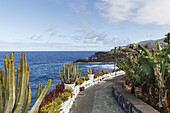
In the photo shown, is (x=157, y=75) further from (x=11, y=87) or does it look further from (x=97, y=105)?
(x=11, y=87)

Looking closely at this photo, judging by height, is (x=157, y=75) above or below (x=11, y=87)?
below

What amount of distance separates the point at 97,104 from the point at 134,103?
10.3 ft

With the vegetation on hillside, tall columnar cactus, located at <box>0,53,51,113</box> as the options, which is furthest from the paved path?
tall columnar cactus, located at <box>0,53,51,113</box>

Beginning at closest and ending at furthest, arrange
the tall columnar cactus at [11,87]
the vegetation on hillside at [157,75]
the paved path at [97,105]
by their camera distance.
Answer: the tall columnar cactus at [11,87], the vegetation on hillside at [157,75], the paved path at [97,105]

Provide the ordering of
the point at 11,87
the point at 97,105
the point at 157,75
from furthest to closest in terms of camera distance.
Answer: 1. the point at 97,105
2. the point at 157,75
3. the point at 11,87

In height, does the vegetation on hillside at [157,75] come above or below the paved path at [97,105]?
above

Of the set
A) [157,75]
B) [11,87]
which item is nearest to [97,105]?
[157,75]

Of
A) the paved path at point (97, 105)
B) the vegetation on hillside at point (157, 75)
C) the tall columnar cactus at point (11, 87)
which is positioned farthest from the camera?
the paved path at point (97, 105)

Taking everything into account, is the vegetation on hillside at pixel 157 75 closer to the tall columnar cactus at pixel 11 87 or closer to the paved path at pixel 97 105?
the paved path at pixel 97 105

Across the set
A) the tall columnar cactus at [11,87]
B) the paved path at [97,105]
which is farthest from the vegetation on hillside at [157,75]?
the tall columnar cactus at [11,87]

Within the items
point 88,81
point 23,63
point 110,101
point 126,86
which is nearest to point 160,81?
point 110,101

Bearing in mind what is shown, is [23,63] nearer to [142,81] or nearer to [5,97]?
[5,97]

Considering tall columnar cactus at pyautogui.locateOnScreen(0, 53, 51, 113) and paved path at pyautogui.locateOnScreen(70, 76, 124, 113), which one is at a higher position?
tall columnar cactus at pyautogui.locateOnScreen(0, 53, 51, 113)

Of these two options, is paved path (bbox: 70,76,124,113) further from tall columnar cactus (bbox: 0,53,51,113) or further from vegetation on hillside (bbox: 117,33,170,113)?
tall columnar cactus (bbox: 0,53,51,113)
